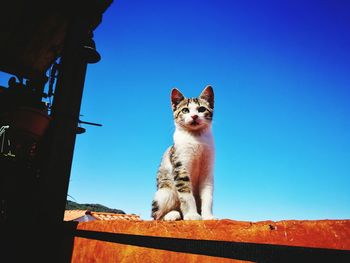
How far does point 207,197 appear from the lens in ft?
6.23

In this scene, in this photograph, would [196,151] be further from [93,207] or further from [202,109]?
[93,207]

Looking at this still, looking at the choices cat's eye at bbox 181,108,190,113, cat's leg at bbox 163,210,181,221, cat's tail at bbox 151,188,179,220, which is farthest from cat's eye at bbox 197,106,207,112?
cat's leg at bbox 163,210,181,221

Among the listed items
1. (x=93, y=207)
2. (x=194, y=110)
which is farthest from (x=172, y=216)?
(x=93, y=207)

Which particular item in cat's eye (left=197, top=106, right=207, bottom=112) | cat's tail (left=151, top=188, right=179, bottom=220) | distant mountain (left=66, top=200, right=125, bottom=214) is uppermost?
cat's eye (left=197, top=106, right=207, bottom=112)

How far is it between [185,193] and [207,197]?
21cm

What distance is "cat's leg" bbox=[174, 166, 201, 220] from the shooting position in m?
1.72

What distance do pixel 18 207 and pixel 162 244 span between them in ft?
4.77

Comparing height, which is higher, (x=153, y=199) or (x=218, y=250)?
(x=153, y=199)

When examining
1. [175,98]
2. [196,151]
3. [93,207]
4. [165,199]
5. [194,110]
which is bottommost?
[93,207]

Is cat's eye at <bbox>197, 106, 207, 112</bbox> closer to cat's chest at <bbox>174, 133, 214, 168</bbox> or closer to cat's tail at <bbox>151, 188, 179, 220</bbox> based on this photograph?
cat's chest at <bbox>174, 133, 214, 168</bbox>

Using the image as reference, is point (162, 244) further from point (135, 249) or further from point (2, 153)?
point (2, 153)

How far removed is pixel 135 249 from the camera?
1009 millimetres

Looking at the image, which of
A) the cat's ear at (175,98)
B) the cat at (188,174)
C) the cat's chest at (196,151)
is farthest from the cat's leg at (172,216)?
the cat's ear at (175,98)

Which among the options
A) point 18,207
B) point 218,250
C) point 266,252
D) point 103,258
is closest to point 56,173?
point 18,207
